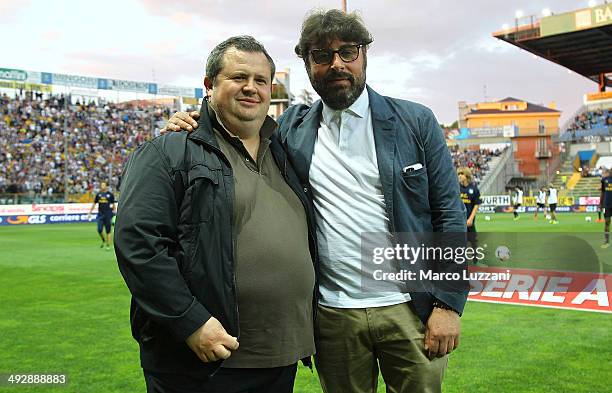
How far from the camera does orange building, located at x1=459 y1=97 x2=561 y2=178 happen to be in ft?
184

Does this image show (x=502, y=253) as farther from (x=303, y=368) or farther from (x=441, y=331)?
(x=441, y=331)

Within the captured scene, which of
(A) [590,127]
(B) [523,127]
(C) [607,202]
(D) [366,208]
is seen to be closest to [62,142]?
(C) [607,202]

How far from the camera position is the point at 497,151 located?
5531 cm

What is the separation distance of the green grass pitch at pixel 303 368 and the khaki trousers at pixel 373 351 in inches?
77.5

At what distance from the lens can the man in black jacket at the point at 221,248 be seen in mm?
2197

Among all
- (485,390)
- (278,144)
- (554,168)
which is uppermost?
(554,168)

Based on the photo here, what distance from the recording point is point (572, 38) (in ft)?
140

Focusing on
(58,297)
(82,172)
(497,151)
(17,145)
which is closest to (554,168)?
(497,151)

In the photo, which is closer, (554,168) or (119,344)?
(119,344)

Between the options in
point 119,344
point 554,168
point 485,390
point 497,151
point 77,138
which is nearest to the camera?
point 485,390

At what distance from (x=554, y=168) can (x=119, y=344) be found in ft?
155

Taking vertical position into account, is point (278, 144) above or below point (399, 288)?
above

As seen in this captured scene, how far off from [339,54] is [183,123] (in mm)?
832

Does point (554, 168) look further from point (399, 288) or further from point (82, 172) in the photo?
point (399, 288)
